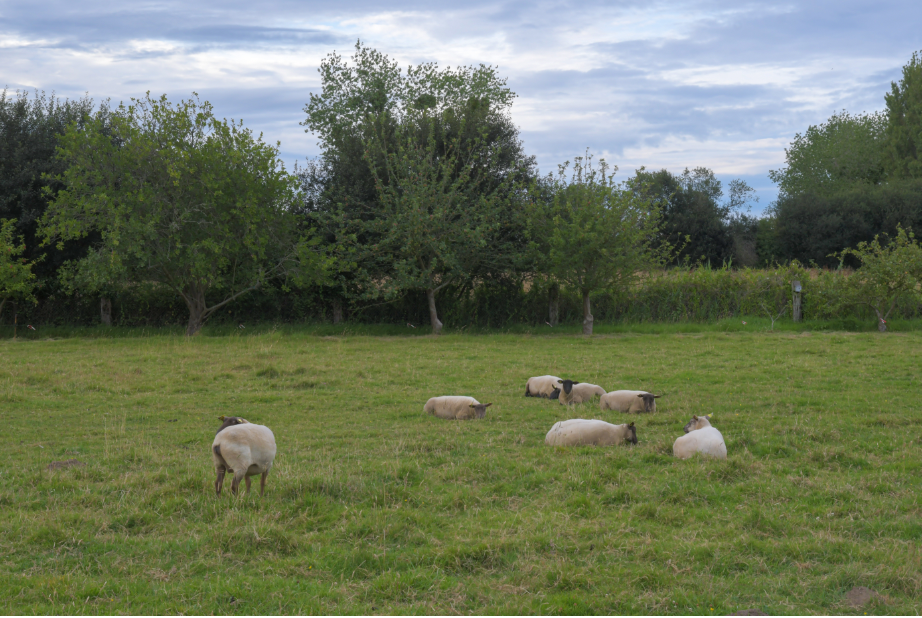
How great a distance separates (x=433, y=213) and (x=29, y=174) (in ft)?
55.2

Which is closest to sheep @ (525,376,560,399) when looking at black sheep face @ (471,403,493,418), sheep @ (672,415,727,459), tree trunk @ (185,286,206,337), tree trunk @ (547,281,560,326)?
black sheep face @ (471,403,493,418)

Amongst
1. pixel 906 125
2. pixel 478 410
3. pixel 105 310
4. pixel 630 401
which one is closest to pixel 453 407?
pixel 478 410

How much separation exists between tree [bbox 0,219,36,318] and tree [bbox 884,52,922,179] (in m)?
66.8

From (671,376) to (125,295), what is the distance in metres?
23.7

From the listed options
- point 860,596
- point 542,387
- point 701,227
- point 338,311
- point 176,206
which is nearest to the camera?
point 860,596

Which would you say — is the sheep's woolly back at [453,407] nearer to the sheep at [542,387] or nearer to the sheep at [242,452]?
the sheep at [542,387]

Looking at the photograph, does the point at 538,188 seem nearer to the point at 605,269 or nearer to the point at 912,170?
the point at 605,269

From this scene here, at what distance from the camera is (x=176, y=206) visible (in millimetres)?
25328

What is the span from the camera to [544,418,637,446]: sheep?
9625mm

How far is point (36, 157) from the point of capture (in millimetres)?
28984

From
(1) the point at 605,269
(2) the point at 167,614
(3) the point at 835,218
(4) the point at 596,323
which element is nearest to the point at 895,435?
(2) the point at 167,614

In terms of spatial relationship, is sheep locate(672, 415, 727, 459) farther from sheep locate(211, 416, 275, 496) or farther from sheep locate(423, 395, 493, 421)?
sheep locate(211, 416, 275, 496)

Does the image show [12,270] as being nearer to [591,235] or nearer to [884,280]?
[591,235]

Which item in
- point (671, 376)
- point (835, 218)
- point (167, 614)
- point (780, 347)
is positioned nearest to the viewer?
point (167, 614)
